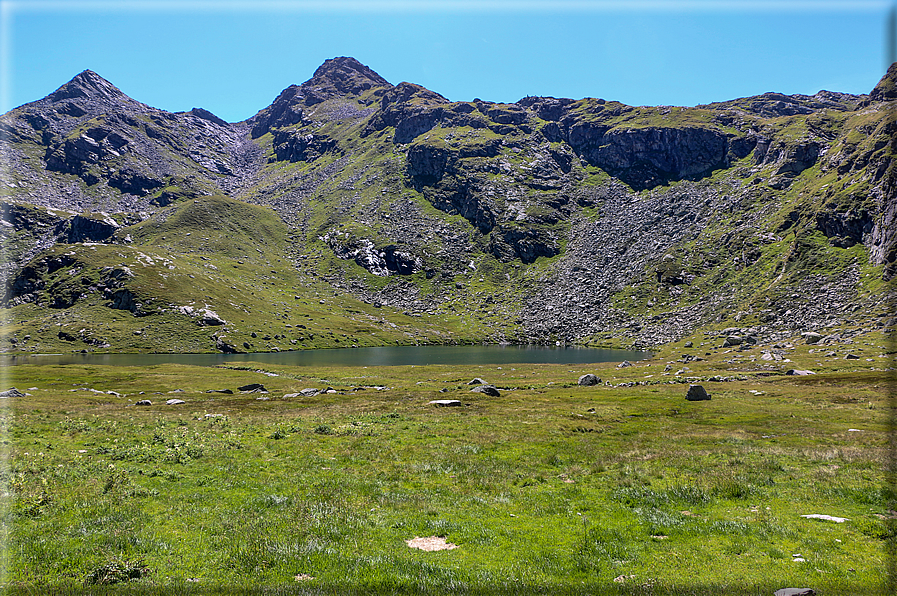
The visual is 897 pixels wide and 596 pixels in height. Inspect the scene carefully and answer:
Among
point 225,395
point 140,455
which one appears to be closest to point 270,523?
point 140,455

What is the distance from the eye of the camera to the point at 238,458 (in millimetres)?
25688

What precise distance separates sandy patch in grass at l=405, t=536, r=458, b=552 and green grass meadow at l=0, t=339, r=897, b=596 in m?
0.44

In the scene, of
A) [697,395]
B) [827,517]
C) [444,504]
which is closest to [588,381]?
[697,395]

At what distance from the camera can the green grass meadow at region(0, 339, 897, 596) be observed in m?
11.9

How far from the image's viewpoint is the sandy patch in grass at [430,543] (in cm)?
1442

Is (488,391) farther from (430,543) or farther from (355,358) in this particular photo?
(355,358)

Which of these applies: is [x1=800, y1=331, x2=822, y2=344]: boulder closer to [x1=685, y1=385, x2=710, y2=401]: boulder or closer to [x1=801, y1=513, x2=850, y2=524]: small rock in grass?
[x1=685, y1=385, x2=710, y2=401]: boulder

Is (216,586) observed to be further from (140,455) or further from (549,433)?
(549,433)

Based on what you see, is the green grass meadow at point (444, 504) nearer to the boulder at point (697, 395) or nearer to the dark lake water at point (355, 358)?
the boulder at point (697, 395)

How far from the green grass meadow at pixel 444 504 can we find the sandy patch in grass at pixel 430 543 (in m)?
0.44

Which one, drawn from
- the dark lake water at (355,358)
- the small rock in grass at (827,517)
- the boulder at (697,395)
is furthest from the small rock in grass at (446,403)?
the dark lake water at (355,358)

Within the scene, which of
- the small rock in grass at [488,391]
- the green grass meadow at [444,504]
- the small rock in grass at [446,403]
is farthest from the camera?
the small rock in grass at [488,391]

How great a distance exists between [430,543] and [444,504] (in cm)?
392

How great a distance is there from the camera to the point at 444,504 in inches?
736
